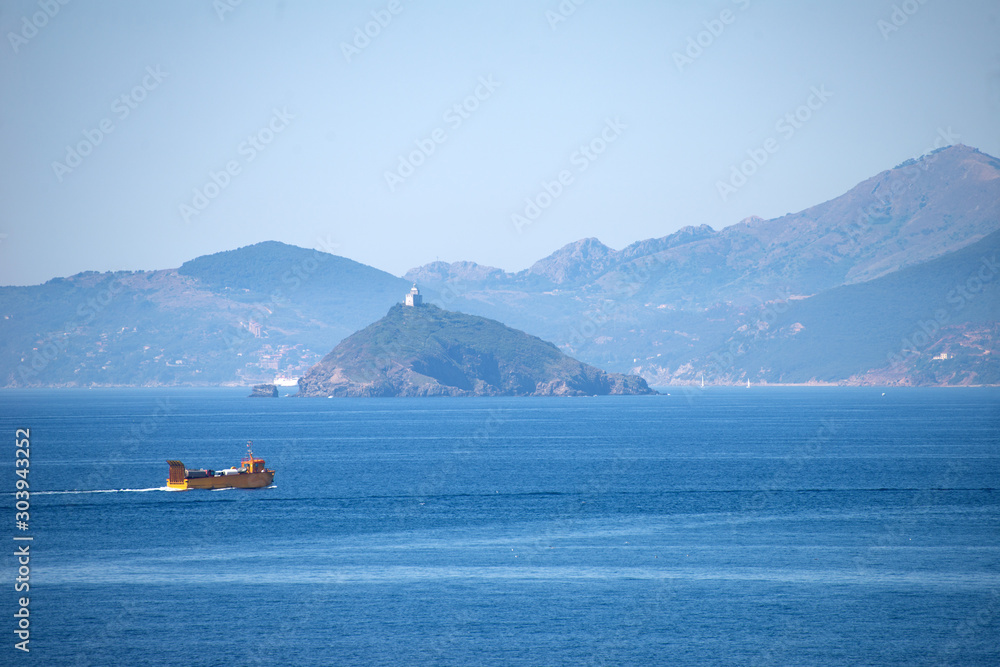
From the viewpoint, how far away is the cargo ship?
97.7 metres

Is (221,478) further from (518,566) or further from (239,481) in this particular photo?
(518,566)

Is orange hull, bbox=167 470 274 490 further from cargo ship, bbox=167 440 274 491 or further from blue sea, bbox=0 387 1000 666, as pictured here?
blue sea, bbox=0 387 1000 666

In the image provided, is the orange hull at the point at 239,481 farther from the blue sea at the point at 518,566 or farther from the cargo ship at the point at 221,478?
the blue sea at the point at 518,566

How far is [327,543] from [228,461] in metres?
63.1

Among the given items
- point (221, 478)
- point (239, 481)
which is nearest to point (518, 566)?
point (239, 481)

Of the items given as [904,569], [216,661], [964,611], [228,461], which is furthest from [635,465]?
[216,661]

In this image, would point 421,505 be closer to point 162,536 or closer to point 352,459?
point 162,536

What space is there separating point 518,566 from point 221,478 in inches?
1801

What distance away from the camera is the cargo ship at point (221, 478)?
97.7 meters

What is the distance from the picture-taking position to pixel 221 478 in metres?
99.3

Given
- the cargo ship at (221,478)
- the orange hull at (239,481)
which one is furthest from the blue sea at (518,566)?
the cargo ship at (221,478)

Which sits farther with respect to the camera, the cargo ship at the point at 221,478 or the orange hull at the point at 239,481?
the orange hull at the point at 239,481

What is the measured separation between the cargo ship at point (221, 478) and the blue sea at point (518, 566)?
134 centimetres

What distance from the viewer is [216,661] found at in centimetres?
4572
